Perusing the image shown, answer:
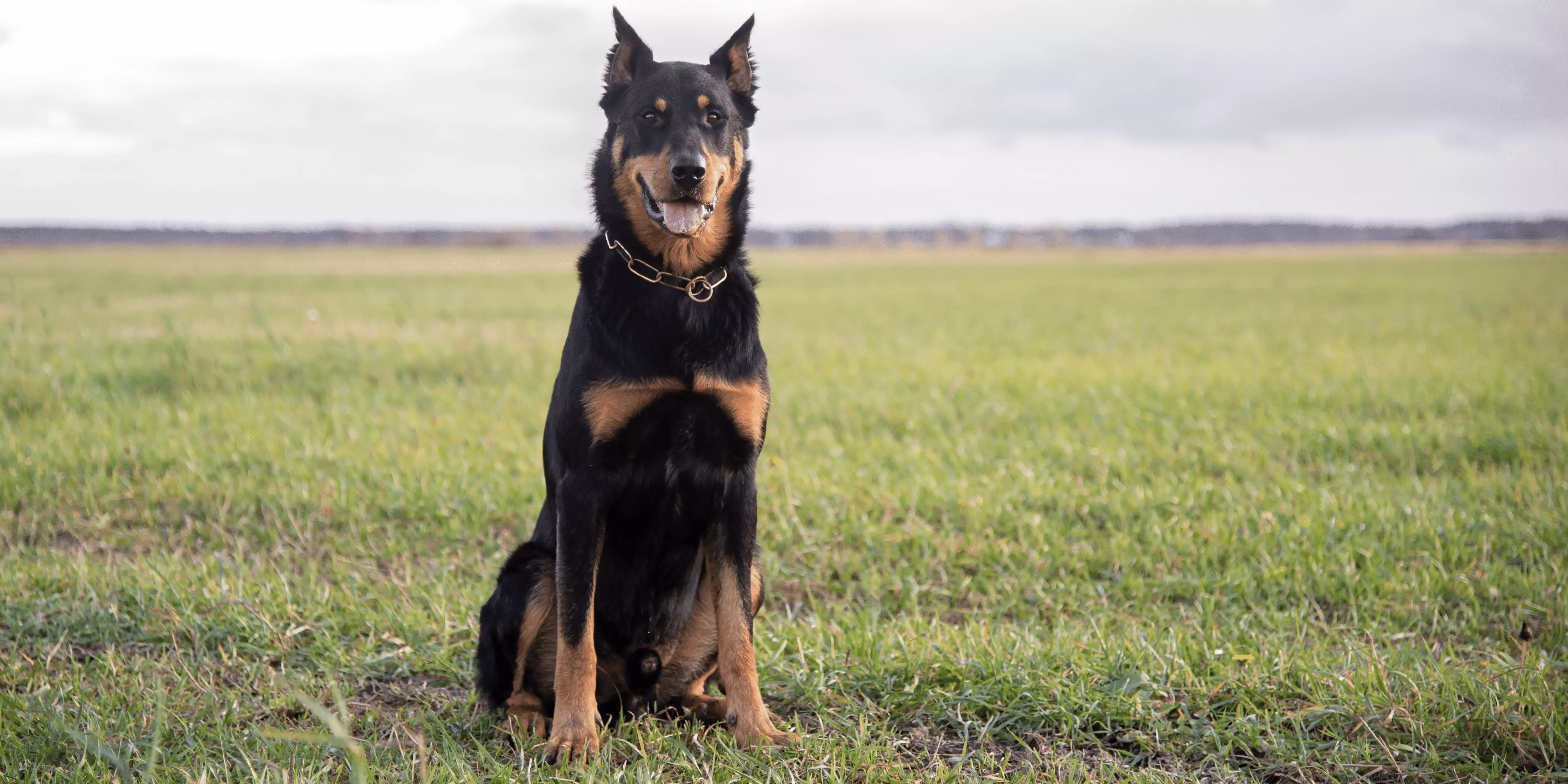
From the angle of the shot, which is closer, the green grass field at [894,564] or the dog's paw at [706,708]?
the green grass field at [894,564]

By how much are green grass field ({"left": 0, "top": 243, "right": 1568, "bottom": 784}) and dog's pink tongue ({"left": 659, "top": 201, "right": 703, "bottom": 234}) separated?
1.56m

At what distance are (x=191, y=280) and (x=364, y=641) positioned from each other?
33878 millimetres

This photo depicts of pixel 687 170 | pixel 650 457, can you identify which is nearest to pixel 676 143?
pixel 687 170

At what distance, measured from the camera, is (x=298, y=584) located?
14.3 ft

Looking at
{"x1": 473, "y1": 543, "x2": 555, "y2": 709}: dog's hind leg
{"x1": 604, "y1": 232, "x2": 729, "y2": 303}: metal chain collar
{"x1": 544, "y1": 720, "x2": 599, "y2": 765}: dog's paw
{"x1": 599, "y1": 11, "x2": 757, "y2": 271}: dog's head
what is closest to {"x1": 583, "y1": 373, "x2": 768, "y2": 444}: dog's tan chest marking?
{"x1": 604, "y1": 232, "x2": 729, "y2": 303}: metal chain collar

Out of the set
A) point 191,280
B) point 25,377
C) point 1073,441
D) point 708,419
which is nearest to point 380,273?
point 191,280

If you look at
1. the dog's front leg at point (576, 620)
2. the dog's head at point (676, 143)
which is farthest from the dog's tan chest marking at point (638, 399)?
the dog's head at point (676, 143)

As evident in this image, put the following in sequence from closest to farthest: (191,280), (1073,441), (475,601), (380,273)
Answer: (475,601) < (1073,441) < (191,280) < (380,273)

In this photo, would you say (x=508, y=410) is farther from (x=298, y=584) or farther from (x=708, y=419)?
(x=708, y=419)

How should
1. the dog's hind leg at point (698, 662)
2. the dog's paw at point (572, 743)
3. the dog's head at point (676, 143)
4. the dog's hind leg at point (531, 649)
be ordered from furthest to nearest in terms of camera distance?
the dog's hind leg at point (698, 662)
the dog's hind leg at point (531, 649)
the dog's head at point (676, 143)
the dog's paw at point (572, 743)

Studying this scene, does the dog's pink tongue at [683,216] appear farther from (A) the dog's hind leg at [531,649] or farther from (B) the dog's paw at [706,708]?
(B) the dog's paw at [706,708]

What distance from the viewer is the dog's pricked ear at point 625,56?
3.08m

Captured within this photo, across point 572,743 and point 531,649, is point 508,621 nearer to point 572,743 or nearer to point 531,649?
point 531,649

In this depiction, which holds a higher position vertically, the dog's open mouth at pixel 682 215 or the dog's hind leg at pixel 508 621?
the dog's open mouth at pixel 682 215
